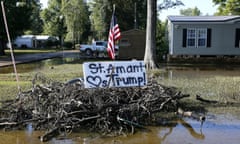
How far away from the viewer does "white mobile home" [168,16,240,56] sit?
23.1 meters

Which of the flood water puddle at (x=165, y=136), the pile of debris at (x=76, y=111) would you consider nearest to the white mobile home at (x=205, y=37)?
the pile of debris at (x=76, y=111)

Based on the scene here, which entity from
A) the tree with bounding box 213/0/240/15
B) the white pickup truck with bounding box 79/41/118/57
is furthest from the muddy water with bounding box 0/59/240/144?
the tree with bounding box 213/0/240/15

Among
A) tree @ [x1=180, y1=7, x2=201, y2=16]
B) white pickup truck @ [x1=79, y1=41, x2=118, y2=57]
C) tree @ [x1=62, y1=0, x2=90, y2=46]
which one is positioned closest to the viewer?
white pickup truck @ [x1=79, y1=41, x2=118, y2=57]

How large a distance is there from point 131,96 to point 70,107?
1706 millimetres

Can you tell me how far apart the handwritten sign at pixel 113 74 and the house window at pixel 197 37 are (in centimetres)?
1521

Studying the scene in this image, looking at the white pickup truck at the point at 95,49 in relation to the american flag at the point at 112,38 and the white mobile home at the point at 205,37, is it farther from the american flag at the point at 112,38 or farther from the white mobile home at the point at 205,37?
the american flag at the point at 112,38

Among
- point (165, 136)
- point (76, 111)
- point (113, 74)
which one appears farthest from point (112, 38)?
point (165, 136)

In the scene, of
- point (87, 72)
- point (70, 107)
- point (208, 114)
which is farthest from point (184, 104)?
point (70, 107)

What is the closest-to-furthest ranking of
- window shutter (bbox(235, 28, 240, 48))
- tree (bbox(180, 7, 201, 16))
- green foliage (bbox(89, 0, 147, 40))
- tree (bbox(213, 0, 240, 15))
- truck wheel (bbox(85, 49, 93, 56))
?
window shutter (bbox(235, 28, 240, 48)) → truck wheel (bbox(85, 49, 93, 56)) → tree (bbox(213, 0, 240, 15)) → green foliage (bbox(89, 0, 147, 40)) → tree (bbox(180, 7, 201, 16))

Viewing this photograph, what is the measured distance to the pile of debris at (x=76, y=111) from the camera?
23.1 ft

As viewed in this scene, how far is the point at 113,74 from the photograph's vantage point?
8.25 metres

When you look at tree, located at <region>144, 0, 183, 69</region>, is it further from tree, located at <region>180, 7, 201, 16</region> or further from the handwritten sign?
tree, located at <region>180, 7, 201, 16</region>

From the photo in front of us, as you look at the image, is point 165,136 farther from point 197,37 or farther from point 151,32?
point 197,37

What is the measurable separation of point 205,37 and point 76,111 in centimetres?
1789
